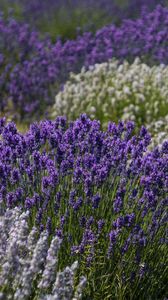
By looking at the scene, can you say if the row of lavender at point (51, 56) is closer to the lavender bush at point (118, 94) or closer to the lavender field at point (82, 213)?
the lavender bush at point (118, 94)

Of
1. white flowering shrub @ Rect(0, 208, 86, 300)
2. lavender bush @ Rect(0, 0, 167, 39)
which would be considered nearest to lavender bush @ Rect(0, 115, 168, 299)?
white flowering shrub @ Rect(0, 208, 86, 300)

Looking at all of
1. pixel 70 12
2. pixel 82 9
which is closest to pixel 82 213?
pixel 70 12

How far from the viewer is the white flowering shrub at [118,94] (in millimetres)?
6648

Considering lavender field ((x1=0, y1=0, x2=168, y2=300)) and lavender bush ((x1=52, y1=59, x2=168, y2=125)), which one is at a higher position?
lavender bush ((x1=52, y1=59, x2=168, y2=125))

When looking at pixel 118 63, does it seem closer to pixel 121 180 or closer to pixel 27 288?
pixel 121 180

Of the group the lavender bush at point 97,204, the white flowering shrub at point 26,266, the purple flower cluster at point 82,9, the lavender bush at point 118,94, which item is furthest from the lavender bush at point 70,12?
the white flowering shrub at point 26,266

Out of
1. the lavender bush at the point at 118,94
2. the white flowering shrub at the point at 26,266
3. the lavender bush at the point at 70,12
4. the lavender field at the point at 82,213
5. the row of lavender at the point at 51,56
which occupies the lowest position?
the white flowering shrub at the point at 26,266

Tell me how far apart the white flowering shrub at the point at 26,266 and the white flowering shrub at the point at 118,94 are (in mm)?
3851

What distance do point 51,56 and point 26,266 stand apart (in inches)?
222

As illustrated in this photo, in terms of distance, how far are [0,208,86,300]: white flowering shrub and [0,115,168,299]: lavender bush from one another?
379mm

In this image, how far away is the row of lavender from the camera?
729cm

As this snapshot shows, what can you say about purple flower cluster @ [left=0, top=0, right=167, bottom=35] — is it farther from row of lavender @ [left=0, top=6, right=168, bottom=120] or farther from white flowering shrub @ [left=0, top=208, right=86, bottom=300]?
white flowering shrub @ [left=0, top=208, right=86, bottom=300]

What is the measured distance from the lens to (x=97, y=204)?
316cm

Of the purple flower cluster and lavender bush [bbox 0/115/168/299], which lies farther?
the purple flower cluster
